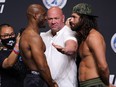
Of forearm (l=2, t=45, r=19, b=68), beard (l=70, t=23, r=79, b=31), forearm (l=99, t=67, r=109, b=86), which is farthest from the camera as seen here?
forearm (l=2, t=45, r=19, b=68)

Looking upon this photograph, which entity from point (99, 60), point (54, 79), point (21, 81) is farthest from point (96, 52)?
point (21, 81)

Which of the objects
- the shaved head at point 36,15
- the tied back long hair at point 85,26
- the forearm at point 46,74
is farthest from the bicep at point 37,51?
the tied back long hair at point 85,26

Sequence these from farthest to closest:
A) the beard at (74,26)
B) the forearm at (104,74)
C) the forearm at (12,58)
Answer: the forearm at (12,58) < the beard at (74,26) < the forearm at (104,74)

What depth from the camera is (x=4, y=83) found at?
96.1 inches

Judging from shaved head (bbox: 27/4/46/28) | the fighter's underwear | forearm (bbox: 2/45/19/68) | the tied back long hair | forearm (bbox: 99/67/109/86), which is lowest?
the fighter's underwear

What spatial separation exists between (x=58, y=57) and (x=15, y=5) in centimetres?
113

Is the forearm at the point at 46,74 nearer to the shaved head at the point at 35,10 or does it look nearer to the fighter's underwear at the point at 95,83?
the fighter's underwear at the point at 95,83

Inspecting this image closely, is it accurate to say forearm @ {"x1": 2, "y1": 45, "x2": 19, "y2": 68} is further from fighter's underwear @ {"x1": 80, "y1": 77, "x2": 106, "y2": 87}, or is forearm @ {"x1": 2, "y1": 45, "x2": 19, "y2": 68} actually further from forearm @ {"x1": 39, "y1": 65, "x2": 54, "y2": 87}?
fighter's underwear @ {"x1": 80, "y1": 77, "x2": 106, "y2": 87}

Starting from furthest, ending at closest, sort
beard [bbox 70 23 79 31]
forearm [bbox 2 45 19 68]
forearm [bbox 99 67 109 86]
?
forearm [bbox 2 45 19 68], beard [bbox 70 23 79 31], forearm [bbox 99 67 109 86]

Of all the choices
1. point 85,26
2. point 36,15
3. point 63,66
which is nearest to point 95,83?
point 63,66

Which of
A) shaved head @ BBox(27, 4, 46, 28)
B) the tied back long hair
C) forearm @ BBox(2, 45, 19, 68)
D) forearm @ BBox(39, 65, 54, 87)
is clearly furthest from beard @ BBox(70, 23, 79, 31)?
forearm @ BBox(2, 45, 19, 68)

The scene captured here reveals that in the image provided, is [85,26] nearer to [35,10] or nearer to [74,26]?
[74,26]

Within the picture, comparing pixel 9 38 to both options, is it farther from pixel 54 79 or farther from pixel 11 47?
pixel 54 79

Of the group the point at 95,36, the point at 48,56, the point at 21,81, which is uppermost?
the point at 95,36
